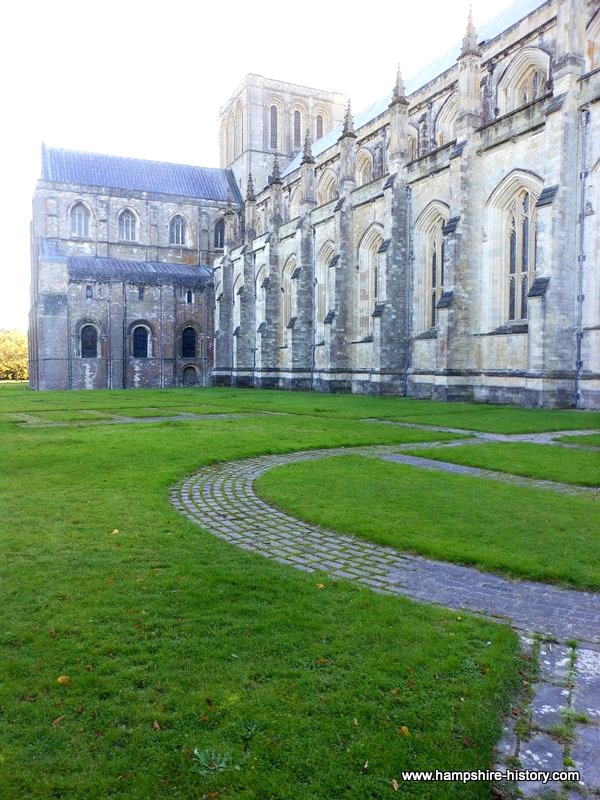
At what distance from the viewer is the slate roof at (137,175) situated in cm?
5416

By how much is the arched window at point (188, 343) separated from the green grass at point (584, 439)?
42543 millimetres

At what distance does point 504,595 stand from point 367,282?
31.6m

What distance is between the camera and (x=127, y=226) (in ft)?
180

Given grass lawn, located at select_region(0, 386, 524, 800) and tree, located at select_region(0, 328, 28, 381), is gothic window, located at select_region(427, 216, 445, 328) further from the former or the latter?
tree, located at select_region(0, 328, 28, 381)

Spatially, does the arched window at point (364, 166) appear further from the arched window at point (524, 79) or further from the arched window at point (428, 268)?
the arched window at point (428, 268)

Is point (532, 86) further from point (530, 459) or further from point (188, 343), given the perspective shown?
point (188, 343)

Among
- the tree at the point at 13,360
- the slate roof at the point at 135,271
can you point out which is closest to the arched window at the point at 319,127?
the slate roof at the point at 135,271

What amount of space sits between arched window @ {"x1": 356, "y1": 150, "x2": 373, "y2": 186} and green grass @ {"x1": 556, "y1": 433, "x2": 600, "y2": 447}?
31146 mm

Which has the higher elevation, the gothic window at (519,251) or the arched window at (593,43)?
the arched window at (593,43)

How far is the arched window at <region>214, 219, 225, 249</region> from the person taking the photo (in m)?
58.5

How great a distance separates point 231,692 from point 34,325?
2188 inches

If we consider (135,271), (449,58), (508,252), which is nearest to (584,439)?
(508,252)

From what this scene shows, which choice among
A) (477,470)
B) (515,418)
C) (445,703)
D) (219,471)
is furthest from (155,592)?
(515,418)

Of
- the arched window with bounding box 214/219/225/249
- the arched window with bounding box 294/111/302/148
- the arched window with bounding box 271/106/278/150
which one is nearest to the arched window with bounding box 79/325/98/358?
the arched window with bounding box 214/219/225/249
